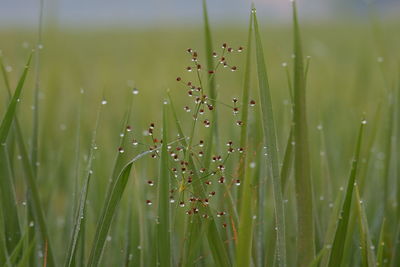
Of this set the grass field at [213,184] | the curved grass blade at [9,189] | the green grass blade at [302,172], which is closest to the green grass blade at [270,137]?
the grass field at [213,184]

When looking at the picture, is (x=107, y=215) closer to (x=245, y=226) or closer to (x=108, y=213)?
(x=108, y=213)

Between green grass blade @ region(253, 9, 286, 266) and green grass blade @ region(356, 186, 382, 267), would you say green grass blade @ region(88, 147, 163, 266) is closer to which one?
green grass blade @ region(253, 9, 286, 266)

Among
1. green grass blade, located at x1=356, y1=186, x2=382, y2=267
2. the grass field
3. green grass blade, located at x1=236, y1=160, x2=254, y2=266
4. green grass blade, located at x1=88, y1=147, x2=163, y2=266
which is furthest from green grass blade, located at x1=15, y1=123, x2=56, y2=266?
green grass blade, located at x1=356, y1=186, x2=382, y2=267

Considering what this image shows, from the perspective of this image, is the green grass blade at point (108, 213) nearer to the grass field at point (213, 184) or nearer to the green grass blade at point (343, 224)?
the grass field at point (213, 184)

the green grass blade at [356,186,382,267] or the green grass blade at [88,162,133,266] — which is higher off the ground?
the green grass blade at [88,162,133,266]

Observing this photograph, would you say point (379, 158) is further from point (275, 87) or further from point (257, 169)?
point (275, 87)
